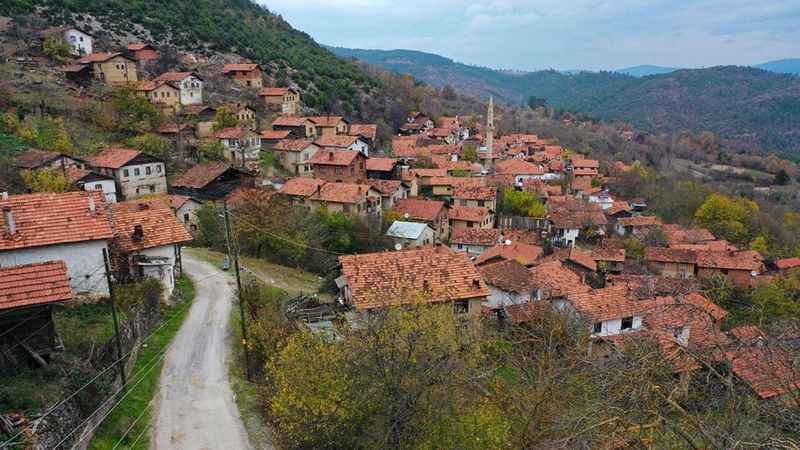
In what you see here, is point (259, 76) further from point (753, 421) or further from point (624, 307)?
point (753, 421)

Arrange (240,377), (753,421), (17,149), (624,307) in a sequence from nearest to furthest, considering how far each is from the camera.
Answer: (753,421) → (240,377) → (624,307) → (17,149)

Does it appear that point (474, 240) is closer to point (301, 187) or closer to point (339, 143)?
point (301, 187)

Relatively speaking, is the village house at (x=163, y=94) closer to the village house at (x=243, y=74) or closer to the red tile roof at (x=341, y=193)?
the village house at (x=243, y=74)

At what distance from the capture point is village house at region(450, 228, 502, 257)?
46344mm

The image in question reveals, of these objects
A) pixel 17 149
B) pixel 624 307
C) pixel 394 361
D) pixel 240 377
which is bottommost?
pixel 624 307

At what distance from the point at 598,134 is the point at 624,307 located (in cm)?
12318

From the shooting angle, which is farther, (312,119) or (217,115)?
(312,119)

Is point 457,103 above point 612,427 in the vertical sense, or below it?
above

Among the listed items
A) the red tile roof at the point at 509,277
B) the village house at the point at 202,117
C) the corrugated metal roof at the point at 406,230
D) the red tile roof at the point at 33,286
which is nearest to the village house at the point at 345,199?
the corrugated metal roof at the point at 406,230

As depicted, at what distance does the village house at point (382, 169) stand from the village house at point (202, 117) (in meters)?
19.7

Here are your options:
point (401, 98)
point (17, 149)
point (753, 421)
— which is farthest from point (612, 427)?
point (401, 98)

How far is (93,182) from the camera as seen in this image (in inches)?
1503

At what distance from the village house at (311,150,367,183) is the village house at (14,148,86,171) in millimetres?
21245

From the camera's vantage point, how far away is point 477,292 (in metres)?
24.6
